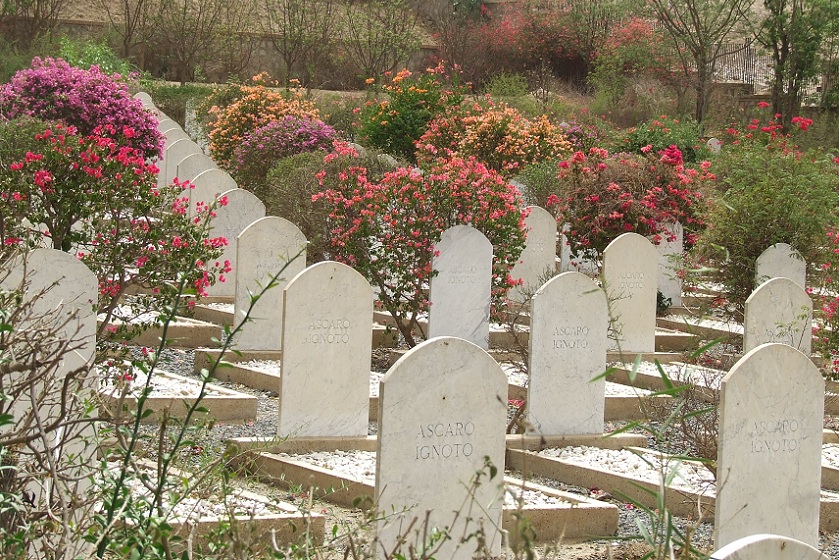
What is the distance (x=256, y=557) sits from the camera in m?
3.58

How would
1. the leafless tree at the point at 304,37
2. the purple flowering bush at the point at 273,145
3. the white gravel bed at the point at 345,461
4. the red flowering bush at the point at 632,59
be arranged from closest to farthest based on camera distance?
the white gravel bed at the point at 345,461 < the purple flowering bush at the point at 273,145 < the red flowering bush at the point at 632,59 < the leafless tree at the point at 304,37

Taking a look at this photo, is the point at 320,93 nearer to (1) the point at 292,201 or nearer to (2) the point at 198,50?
(2) the point at 198,50

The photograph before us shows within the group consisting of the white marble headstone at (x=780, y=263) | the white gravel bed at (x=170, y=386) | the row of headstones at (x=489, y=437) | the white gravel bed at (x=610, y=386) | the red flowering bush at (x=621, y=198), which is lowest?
the white gravel bed at (x=610, y=386)

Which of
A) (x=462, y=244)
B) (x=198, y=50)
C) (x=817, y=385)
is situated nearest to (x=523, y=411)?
(x=817, y=385)

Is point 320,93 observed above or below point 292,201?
above

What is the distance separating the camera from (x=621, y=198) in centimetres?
1428

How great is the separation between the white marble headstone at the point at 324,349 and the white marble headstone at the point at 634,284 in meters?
3.83

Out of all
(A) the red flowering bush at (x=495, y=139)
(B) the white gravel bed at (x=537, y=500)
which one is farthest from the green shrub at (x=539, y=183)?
(B) the white gravel bed at (x=537, y=500)

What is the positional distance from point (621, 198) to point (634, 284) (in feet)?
9.13

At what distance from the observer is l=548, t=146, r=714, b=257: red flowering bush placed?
14.3 meters

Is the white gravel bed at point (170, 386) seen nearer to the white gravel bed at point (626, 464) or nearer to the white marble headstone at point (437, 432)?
the white gravel bed at point (626, 464)

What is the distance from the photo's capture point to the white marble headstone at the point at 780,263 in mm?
12639

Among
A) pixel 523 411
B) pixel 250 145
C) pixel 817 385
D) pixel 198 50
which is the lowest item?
pixel 523 411

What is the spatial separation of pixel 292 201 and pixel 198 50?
67.7ft
